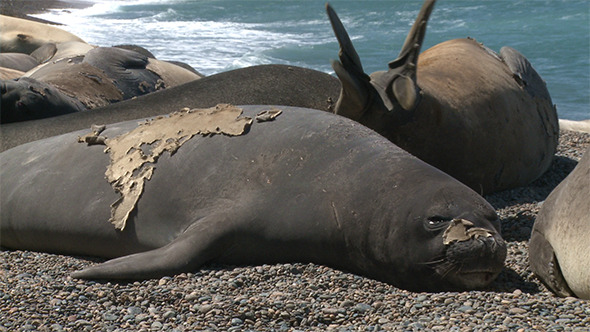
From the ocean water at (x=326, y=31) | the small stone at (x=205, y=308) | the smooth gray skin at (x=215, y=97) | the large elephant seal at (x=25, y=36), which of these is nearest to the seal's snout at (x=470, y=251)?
the small stone at (x=205, y=308)

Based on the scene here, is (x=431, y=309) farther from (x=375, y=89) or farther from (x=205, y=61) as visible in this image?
(x=205, y=61)

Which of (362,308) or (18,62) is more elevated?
(362,308)

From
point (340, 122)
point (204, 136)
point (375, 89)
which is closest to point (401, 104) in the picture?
point (375, 89)

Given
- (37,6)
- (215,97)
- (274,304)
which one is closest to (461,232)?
(274,304)

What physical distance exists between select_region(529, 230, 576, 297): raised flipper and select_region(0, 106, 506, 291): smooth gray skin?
31 centimetres

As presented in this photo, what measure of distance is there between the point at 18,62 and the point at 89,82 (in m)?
3.21

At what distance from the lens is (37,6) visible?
30203 mm

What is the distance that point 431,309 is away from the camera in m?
3.22

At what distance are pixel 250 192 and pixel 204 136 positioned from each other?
1.79ft

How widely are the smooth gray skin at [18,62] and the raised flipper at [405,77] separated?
6.22 metres

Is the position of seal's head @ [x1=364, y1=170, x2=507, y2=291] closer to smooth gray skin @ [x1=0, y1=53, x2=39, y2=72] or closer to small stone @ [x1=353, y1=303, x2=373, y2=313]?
small stone @ [x1=353, y1=303, x2=373, y2=313]

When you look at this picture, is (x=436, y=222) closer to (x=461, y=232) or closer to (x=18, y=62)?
(x=461, y=232)

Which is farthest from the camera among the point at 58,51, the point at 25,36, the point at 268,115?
the point at 25,36

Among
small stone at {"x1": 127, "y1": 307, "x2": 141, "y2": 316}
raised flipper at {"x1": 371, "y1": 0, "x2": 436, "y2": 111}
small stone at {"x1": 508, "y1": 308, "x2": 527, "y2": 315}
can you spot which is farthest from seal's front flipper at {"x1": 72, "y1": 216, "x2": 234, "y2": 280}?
raised flipper at {"x1": 371, "y1": 0, "x2": 436, "y2": 111}
